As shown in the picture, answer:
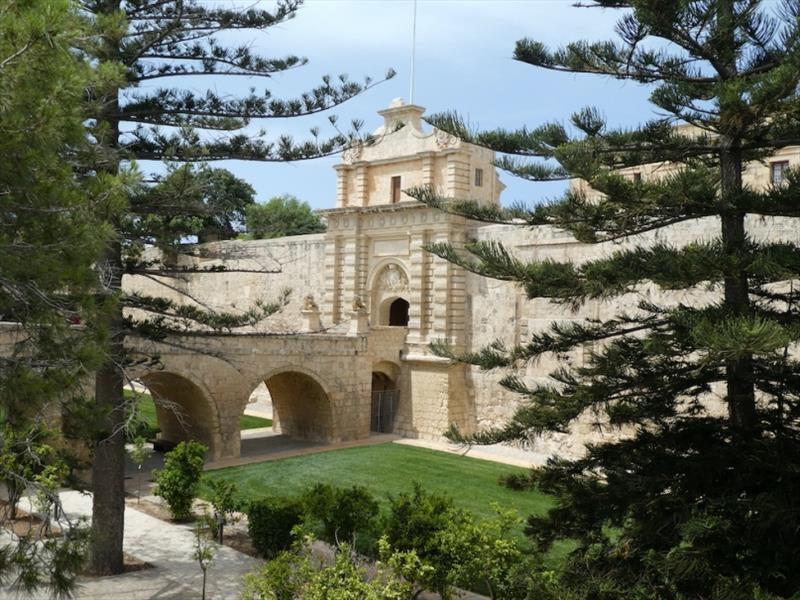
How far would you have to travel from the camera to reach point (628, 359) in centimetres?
640

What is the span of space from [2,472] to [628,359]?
4.81 metres

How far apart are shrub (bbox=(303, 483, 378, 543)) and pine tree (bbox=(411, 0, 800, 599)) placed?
3.01 m

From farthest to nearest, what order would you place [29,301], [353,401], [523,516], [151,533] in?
[353,401]
[523,516]
[151,533]
[29,301]

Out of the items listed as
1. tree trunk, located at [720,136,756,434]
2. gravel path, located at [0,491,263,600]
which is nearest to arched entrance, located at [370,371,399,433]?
gravel path, located at [0,491,263,600]

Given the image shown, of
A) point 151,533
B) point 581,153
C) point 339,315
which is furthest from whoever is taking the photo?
point 339,315

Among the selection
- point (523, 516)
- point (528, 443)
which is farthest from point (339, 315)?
point (528, 443)

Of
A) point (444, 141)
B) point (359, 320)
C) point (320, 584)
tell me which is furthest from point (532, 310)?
point (320, 584)

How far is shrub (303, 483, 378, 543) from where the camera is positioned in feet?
29.8

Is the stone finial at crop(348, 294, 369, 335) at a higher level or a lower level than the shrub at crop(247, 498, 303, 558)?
higher

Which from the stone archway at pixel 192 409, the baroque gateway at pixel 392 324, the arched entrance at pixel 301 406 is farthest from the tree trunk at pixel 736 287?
the arched entrance at pixel 301 406

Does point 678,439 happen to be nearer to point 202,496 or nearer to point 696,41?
point 696,41

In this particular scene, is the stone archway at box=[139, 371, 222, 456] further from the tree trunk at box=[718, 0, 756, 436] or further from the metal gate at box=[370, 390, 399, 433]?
the tree trunk at box=[718, 0, 756, 436]

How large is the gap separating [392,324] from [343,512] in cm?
1313

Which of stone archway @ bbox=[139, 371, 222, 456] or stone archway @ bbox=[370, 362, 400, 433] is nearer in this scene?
stone archway @ bbox=[139, 371, 222, 456]
